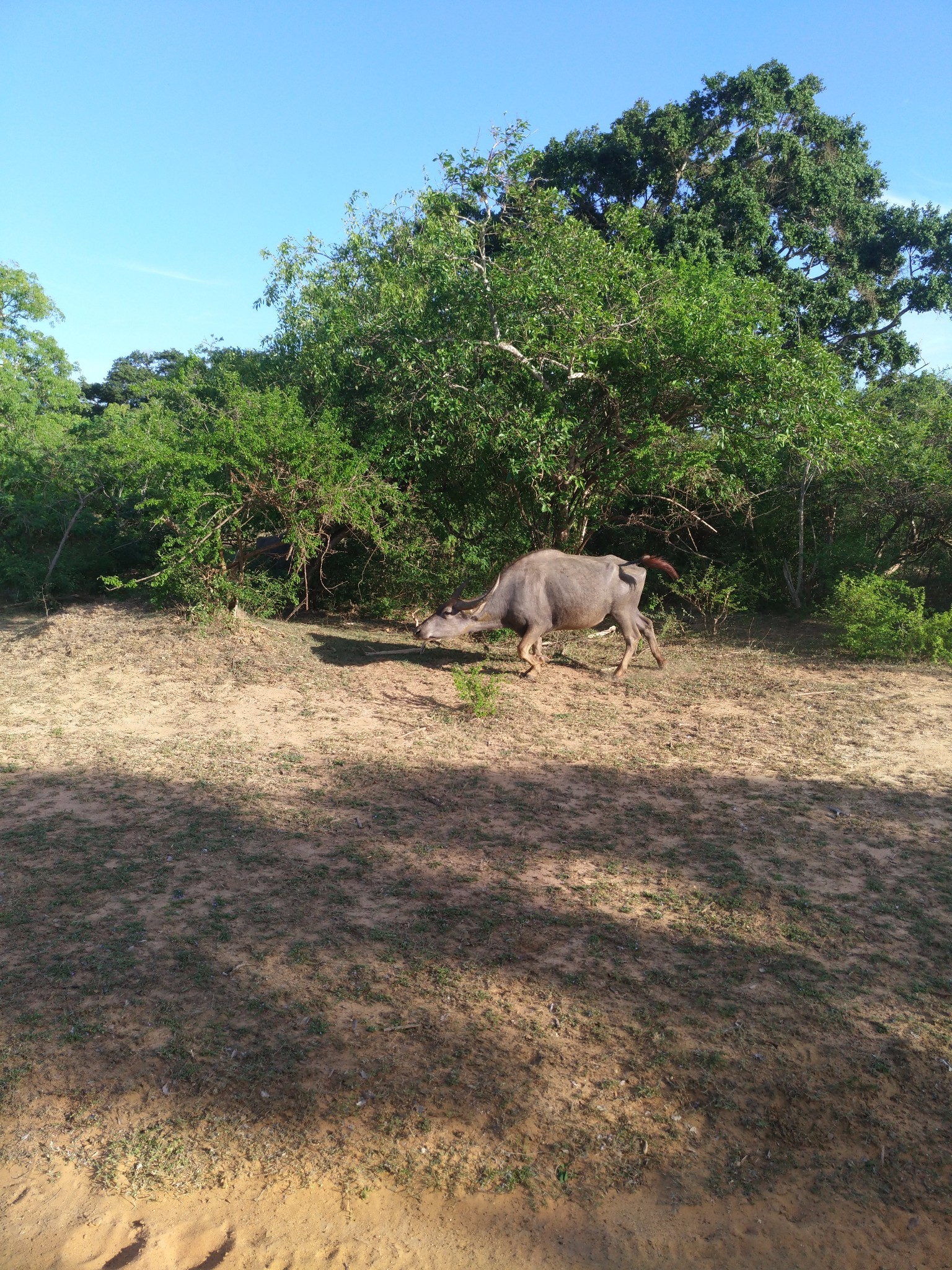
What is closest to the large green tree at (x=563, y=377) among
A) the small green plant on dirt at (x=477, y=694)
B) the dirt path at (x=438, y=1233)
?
the small green plant on dirt at (x=477, y=694)

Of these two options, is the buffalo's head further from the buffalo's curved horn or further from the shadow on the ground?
the shadow on the ground

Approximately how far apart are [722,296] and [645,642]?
15.5 ft

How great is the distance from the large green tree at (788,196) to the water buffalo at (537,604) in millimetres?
13368

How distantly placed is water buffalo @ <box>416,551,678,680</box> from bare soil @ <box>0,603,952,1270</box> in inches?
83.6

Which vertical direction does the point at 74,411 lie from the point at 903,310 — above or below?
below

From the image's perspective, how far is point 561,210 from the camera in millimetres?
11094

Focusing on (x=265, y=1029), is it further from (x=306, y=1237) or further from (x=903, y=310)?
(x=903, y=310)

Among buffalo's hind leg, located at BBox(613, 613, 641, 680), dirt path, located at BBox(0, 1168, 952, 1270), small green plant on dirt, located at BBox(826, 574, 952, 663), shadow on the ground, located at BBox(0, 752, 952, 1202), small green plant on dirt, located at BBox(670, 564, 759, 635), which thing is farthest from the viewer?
small green plant on dirt, located at BBox(670, 564, 759, 635)

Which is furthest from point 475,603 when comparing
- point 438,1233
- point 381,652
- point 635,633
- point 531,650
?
point 438,1233

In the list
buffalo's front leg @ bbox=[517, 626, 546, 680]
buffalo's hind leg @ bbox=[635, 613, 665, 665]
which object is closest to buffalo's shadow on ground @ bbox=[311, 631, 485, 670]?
buffalo's front leg @ bbox=[517, 626, 546, 680]

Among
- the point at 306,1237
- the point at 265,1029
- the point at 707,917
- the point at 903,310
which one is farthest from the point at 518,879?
the point at 903,310

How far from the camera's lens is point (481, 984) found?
14.6 feet

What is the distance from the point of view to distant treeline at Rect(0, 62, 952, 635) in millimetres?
10367

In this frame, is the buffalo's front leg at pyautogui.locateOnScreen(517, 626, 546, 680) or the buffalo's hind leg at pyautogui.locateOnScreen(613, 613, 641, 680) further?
the buffalo's hind leg at pyautogui.locateOnScreen(613, 613, 641, 680)
